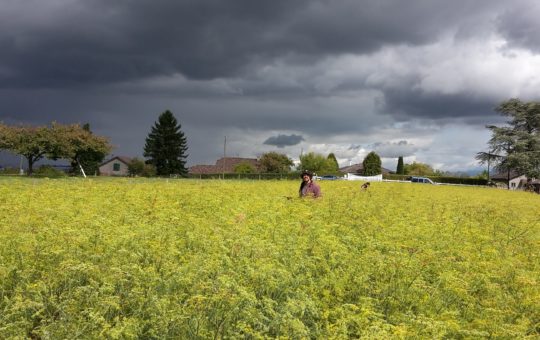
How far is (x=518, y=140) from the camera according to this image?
6694cm

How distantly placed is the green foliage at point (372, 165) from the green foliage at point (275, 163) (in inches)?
748

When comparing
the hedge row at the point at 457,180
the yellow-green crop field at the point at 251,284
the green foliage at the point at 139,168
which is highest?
the green foliage at the point at 139,168

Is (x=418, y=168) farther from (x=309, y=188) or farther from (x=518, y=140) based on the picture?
(x=309, y=188)

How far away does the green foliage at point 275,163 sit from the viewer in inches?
4119

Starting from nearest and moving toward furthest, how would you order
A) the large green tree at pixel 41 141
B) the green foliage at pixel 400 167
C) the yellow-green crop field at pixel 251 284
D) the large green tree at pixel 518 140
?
1. the yellow-green crop field at pixel 251 284
2. the large green tree at pixel 41 141
3. the large green tree at pixel 518 140
4. the green foliage at pixel 400 167

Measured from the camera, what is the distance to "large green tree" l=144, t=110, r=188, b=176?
282ft

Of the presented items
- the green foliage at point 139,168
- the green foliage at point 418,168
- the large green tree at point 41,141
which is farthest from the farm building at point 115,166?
the green foliage at point 418,168

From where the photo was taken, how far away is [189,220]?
9.96 meters

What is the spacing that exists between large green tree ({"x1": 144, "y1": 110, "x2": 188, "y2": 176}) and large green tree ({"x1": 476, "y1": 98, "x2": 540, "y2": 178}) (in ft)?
168

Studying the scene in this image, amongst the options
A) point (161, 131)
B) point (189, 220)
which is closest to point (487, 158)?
point (161, 131)

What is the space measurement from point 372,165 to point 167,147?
2009 inches

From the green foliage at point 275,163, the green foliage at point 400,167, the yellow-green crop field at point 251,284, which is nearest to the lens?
the yellow-green crop field at point 251,284

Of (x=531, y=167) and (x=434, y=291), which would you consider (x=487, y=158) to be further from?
(x=434, y=291)

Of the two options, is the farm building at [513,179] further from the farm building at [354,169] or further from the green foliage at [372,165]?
the farm building at [354,169]
